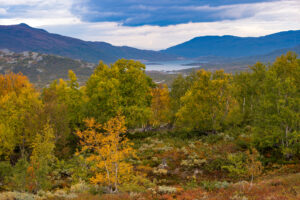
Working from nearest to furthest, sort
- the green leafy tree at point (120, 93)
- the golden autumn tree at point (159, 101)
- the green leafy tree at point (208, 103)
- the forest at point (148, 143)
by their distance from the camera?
the forest at point (148, 143), the green leafy tree at point (120, 93), the green leafy tree at point (208, 103), the golden autumn tree at point (159, 101)

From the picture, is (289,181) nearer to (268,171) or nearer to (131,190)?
(268,171)

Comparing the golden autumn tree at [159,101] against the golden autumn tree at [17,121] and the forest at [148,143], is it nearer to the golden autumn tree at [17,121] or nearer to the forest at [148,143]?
the forest at [148,143]

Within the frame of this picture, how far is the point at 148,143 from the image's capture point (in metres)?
40.0

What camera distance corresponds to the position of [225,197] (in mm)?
16266

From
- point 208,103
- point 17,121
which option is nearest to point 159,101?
point 208,103

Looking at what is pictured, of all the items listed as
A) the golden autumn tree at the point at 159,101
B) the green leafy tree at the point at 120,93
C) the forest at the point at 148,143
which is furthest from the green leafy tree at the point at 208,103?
the golden autumn tree at the point at 159,101

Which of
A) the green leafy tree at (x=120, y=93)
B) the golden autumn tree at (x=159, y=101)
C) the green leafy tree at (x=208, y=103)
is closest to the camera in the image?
the green leafy tree at (x=120, y=93)

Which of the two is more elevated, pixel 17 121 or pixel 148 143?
pixel 17 121

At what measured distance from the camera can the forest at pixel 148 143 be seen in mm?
19094

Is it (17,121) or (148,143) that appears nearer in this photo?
(17,121)

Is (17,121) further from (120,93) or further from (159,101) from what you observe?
(159,101)

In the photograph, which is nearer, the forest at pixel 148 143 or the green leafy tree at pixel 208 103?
the forest at pixel 148 143

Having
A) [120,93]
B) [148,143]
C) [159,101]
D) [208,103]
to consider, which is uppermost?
[120,93]

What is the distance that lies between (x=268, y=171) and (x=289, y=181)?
18.9 ft
